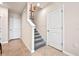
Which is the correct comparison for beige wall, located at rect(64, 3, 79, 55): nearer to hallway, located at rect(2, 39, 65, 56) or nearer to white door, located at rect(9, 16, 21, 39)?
hallway, located at rect(2, 39, 65, 56)

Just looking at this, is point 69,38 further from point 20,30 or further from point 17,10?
point 17,10

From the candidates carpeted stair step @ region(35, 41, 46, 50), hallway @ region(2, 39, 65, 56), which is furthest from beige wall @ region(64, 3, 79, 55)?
carpeted stair step @ region(35, 41, 46, 50)

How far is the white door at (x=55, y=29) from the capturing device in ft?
6.19

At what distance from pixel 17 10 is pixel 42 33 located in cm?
87

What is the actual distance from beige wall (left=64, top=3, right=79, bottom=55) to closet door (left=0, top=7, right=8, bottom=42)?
140 cm

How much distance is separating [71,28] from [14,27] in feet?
4.46

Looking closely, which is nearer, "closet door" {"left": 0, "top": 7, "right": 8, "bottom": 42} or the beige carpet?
the beige carpet

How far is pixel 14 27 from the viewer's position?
6.72 feet

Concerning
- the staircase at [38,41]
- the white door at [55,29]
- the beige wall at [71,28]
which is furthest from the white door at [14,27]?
the beige wall at [71,28]

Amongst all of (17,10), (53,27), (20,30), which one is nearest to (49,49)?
(53,27)

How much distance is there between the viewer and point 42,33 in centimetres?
197

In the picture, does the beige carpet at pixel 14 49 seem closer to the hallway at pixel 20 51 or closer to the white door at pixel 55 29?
the hallway at pixel 20 51

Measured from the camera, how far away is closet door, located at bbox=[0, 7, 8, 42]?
75.5 inches

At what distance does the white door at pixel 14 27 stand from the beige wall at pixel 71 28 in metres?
1.14
